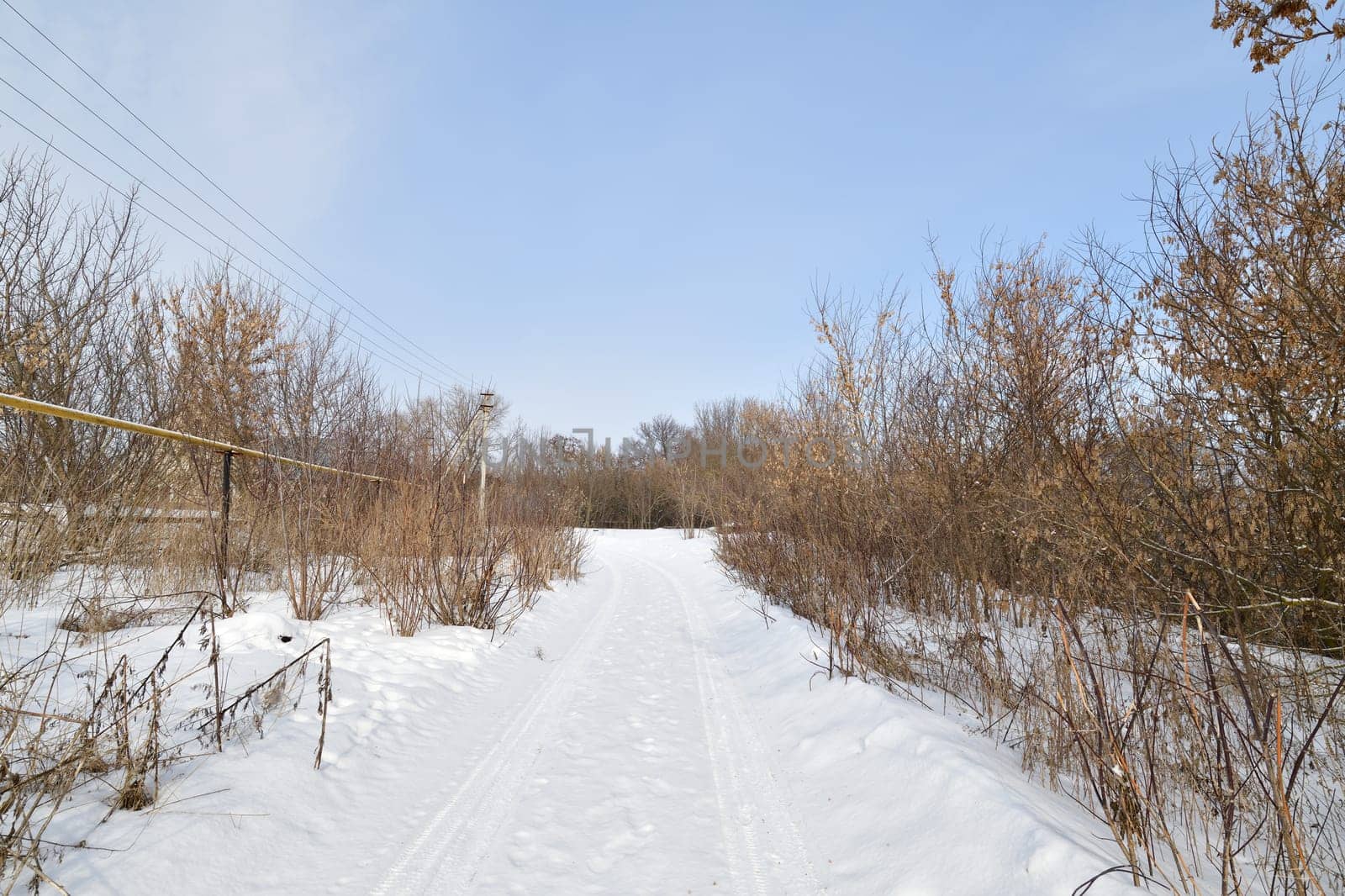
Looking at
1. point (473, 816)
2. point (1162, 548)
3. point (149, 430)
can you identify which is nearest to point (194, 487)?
point (149, 430)

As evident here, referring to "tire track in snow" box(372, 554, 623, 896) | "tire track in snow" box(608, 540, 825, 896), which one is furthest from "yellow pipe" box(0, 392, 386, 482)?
"tire track in snow" box(608, 540, 825, 896)

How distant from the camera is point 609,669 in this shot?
5.84 m

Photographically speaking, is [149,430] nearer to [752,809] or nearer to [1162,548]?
[752,809]

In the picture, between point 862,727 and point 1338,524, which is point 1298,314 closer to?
point 1338,524

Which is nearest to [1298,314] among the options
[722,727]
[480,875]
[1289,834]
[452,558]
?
[1289,834]

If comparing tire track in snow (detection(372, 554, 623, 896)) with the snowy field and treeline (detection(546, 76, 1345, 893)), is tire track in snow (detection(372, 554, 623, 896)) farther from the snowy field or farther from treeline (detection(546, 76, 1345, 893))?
treeline (detection(546, 76, 1345, 893))

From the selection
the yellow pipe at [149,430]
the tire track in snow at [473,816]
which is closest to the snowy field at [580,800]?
the tire track in snow at [473,816]

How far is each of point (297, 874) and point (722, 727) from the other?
107 inches

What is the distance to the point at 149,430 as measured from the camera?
4.39m

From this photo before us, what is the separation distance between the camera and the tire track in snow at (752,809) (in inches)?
102

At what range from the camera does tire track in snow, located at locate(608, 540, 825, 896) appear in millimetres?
2592

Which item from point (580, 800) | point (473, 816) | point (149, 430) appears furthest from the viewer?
point (149, 430)

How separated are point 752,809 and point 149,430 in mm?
4813

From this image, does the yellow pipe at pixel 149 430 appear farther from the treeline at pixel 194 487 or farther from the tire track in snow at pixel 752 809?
the tire track in snow at pixel 752 809
